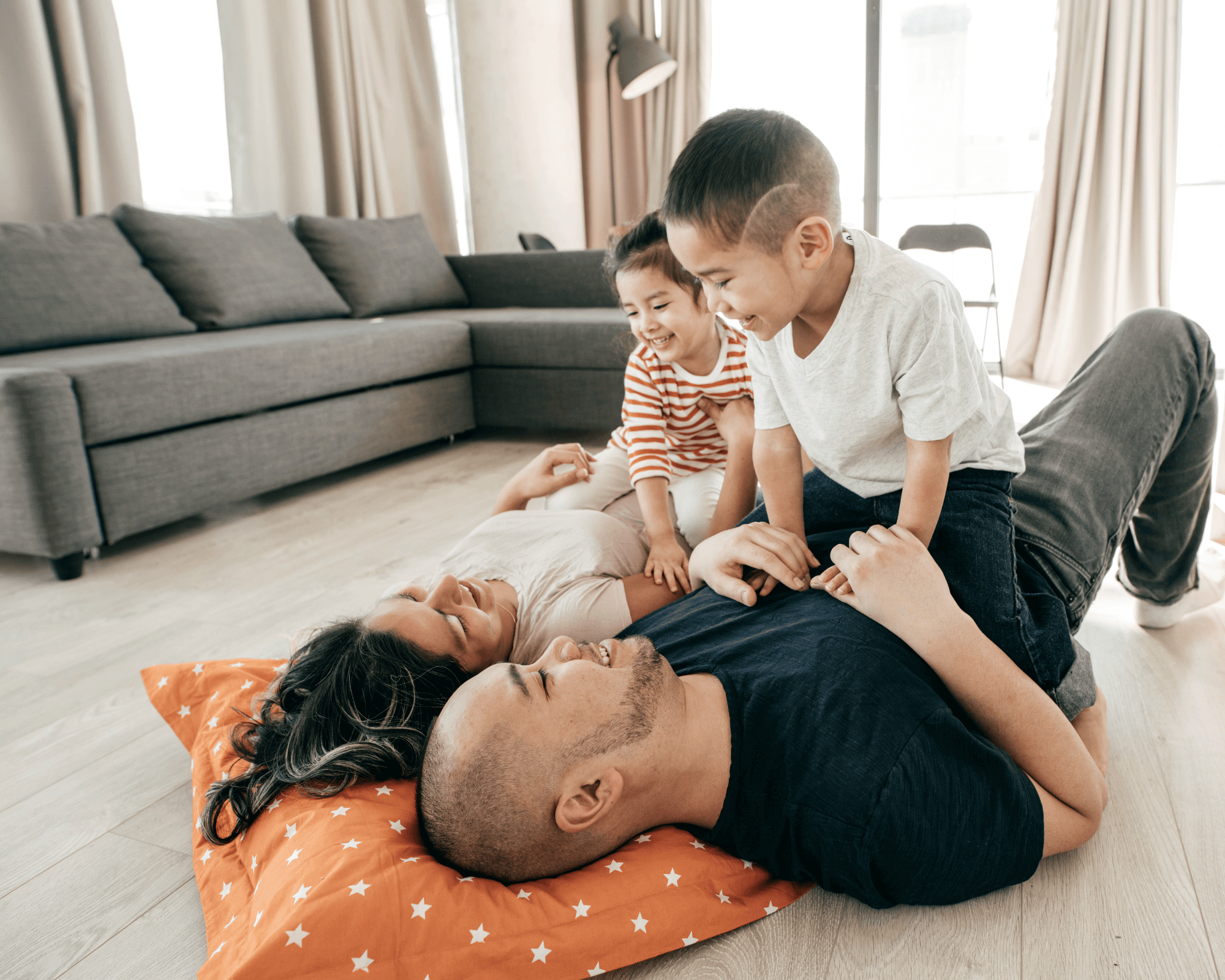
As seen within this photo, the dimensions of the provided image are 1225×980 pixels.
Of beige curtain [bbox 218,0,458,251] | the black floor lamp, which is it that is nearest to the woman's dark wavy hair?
beige curtain [bbox 218,0,458,251]

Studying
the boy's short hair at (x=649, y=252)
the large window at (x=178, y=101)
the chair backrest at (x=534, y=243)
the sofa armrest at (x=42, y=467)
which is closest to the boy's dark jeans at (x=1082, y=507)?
the boy's short hair at (x=649, y=252)

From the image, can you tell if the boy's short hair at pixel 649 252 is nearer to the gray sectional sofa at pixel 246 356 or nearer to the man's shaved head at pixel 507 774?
the man's shaved head at pixel 507 774

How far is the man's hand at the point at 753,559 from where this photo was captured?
1.05 meters

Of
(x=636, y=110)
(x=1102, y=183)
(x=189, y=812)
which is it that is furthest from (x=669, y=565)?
(x=636, y=110)

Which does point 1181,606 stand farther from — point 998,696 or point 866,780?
point 866,780

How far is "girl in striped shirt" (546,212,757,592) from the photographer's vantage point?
1.40 m

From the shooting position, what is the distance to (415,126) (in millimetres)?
4633

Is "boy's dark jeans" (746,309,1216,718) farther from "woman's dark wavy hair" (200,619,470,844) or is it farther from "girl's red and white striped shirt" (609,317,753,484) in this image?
"woman's dark wavy hair" (200,619,470,844)

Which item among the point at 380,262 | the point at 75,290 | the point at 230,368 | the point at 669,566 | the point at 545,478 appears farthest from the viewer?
the point at 380,262

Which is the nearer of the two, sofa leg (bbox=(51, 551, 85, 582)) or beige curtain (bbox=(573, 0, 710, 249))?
sofa leg (bbox=(51, 551, 85, 582))

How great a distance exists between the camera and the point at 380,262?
11.7 ft

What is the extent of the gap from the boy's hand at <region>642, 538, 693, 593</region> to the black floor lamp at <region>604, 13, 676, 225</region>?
3.82 metres

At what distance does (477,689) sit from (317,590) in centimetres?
119

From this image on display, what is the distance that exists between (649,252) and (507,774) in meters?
0.90
